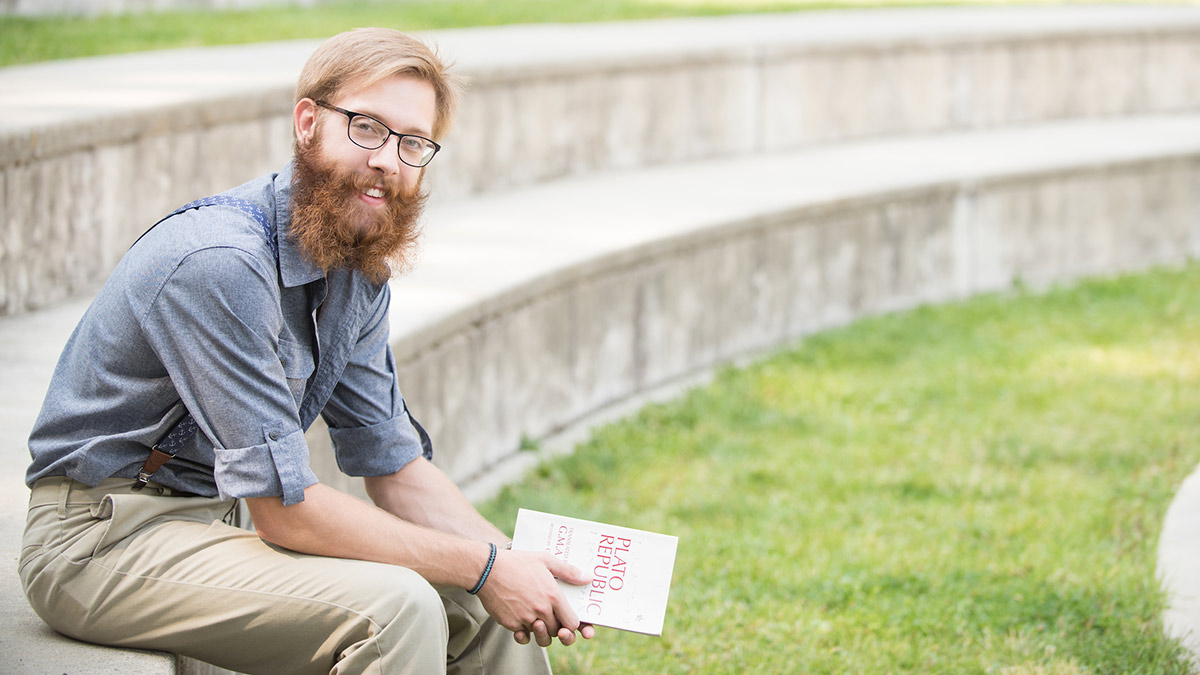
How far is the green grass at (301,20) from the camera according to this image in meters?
7.02

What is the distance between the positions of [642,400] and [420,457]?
3.17 m

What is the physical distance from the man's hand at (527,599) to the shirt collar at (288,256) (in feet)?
2.01

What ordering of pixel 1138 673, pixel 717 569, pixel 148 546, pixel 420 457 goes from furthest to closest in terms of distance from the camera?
pixel 717 569
pixel 1138 673
pixel 420 457
pixel 148 546

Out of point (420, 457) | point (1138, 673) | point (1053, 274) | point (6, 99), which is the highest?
point (6, 99)

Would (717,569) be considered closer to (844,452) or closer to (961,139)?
(844,452)

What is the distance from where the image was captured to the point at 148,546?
238 cm

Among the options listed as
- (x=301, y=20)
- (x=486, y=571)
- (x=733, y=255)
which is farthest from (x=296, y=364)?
(x=301, y=20)

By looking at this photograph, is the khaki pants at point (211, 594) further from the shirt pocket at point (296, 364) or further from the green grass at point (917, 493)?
the green grass at point (917, 493)

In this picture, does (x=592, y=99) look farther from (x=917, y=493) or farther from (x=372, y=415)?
(x=372, y=415)

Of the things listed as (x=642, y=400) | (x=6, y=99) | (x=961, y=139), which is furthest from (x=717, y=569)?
(x=961, y=139)

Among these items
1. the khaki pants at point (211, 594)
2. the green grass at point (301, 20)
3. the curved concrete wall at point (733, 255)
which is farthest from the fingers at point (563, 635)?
the green grass at point (301, 20)

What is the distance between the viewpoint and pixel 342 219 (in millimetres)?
2506

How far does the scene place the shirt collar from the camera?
96.0 inches

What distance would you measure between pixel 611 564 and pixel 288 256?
0.83 m
